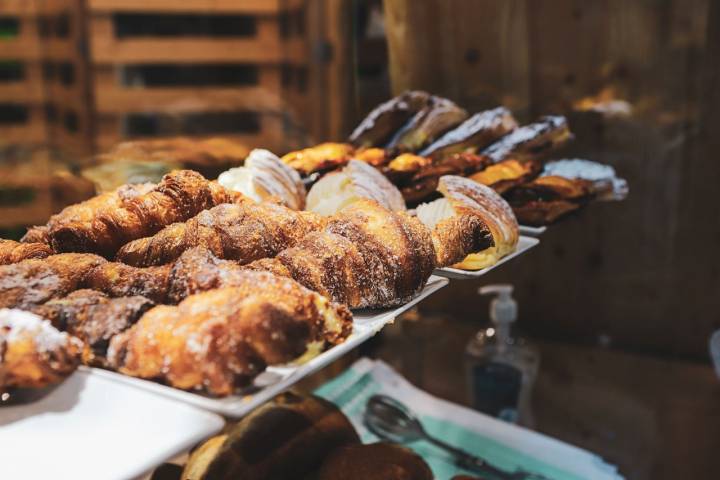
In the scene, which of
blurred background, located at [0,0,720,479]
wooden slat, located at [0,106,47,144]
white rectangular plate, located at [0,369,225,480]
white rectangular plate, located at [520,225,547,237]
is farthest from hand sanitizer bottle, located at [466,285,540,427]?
wooden slat, located at [0,106,47,144]

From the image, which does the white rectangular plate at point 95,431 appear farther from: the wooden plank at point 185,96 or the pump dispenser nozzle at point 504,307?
the wooden plank at point 185,96

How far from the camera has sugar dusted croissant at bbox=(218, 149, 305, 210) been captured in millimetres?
1128

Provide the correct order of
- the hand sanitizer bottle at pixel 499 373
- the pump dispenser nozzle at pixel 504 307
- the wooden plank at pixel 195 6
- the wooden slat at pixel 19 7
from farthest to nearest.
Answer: the wooden plank at pixel 195 6, the wooden slat at pixel 19 7, the hand sanitizer bottle at pixel 499 373, the pump dispenser nozzle at pixel 504 307

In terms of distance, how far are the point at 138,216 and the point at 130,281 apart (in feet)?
0.55

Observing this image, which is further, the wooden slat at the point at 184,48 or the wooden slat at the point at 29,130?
the wooden slat at the point at 184,48

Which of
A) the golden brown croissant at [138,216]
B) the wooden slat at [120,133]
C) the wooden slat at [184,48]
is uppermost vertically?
the wooden slat at [184,48]

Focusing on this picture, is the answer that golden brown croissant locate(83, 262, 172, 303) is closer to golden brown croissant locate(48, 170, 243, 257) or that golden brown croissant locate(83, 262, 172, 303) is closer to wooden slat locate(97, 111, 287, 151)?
golden brown croissant locate(48, 170, 243, 257)

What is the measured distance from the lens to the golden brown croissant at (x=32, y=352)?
1.93ft

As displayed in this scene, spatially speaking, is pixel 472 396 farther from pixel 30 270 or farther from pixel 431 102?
pixel 30 270

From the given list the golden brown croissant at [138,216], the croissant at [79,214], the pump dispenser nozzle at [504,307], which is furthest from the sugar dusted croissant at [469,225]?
the pump dispenser nozzle at [504,307]

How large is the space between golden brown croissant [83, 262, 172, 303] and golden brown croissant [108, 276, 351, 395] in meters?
0.07

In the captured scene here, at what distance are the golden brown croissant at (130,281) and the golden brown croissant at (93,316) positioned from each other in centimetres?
3

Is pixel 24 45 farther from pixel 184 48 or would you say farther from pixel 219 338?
Result: pixel 219 338

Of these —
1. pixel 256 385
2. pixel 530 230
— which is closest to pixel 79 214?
pixel 256 385
